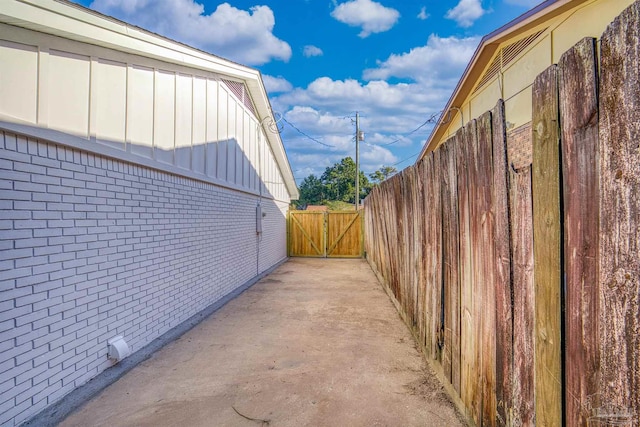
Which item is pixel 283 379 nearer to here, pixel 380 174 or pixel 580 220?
pixel 580 220

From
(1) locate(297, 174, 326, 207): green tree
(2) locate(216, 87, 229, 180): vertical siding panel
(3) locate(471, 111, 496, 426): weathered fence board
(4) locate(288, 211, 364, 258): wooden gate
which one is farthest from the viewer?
(1) locate(297, 174, 326, 207): green tree

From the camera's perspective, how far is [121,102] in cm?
339

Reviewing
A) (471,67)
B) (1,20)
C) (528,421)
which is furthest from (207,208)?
(471,67)

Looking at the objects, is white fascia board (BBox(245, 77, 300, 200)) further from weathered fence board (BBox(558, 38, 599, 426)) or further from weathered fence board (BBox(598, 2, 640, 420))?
weathered fence board (BBox(598, 2, 640, 420))

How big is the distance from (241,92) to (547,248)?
7.31m

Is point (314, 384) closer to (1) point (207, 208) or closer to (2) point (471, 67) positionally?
(1) point (207, 208)

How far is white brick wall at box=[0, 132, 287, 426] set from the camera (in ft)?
7.34

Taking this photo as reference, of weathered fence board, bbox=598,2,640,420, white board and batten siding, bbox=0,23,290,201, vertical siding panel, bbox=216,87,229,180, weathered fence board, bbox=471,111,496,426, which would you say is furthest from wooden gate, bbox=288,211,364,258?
weathered fence board, bbox=598,2,640,420

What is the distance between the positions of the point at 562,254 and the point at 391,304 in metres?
4.32

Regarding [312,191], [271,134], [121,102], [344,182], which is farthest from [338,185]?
[121,102]

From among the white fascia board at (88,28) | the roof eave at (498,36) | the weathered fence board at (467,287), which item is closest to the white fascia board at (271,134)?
the white fascia board at (88,28)

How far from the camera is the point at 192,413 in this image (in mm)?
2342

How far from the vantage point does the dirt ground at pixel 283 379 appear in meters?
2.28

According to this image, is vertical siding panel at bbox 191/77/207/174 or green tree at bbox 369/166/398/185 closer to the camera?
vertical siding panel at bbox 191/77/207/174
